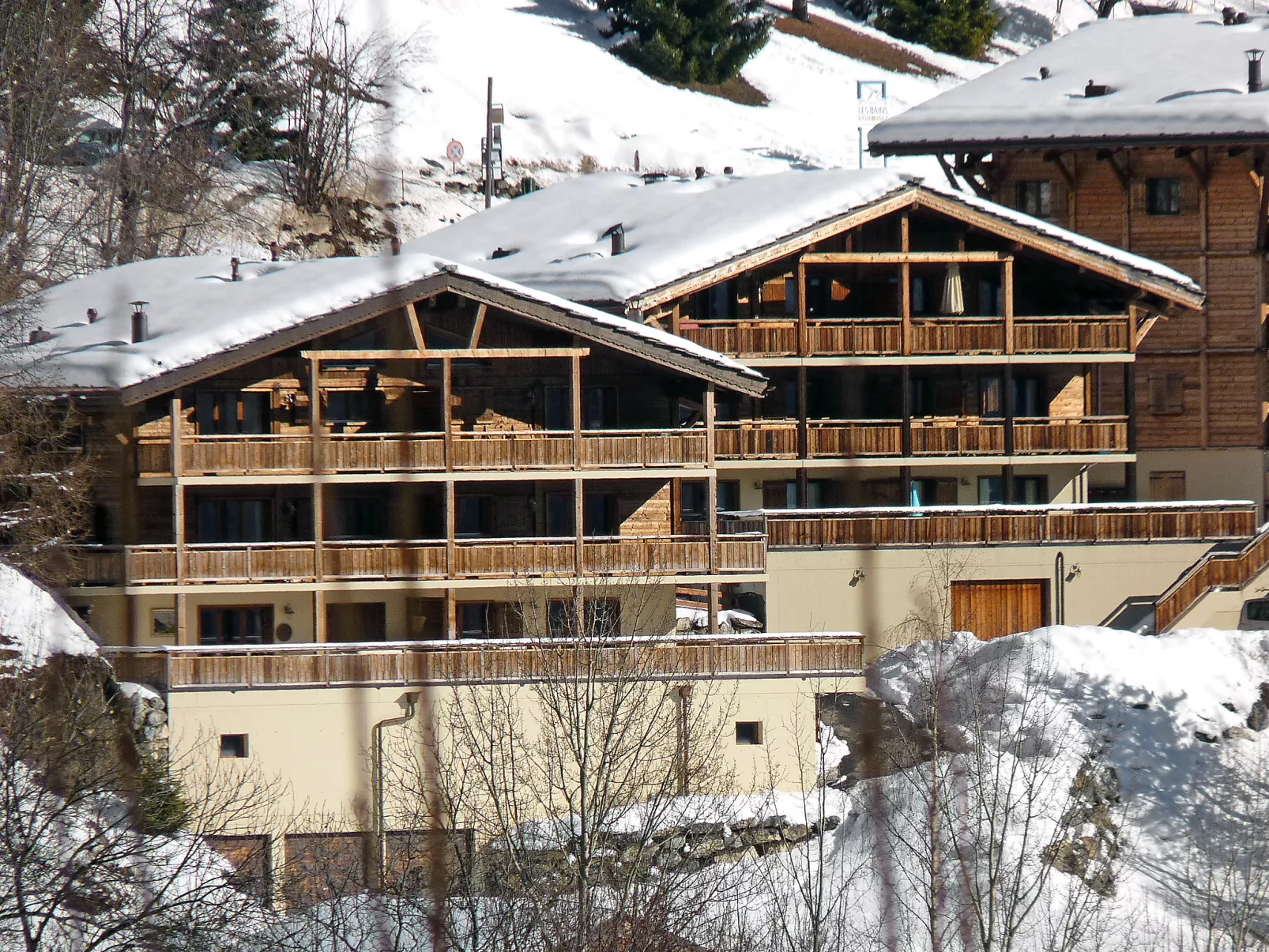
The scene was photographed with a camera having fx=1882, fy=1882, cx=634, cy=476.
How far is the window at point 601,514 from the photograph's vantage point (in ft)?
113

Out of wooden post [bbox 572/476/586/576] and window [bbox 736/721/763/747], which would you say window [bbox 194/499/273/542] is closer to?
wooden post [bbox 572/476/586/576]

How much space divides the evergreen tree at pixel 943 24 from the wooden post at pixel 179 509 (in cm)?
7236

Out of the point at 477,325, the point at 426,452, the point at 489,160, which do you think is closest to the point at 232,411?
the point at 426,452

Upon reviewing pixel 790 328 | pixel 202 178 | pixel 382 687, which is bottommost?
pixel 382 687

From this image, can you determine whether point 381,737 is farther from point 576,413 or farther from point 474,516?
point 576,413

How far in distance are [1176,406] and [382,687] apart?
21843 mm

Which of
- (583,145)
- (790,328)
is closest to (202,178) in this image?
(583,145)

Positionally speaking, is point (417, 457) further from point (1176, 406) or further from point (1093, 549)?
point (1176, 406)

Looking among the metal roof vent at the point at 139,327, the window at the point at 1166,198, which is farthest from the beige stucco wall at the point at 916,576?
the metal roof vent at the point at 139,327

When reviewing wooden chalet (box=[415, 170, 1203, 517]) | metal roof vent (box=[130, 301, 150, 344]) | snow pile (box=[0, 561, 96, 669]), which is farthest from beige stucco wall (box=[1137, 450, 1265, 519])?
snow pile (box=[0, 561, 96, 669])

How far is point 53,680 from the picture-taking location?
88.0 ft

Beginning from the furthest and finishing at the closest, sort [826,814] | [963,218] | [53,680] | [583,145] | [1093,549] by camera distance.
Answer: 1. [583,145]
2. [963,218]
3. [1093,549]
4. [826,814]
5. [53,680]

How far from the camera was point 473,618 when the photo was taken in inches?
1320

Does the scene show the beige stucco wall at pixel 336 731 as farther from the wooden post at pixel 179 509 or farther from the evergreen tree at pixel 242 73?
the evergreen tree at pixel 242 73
